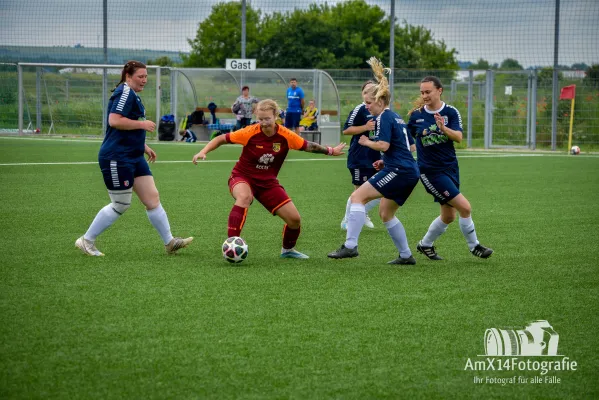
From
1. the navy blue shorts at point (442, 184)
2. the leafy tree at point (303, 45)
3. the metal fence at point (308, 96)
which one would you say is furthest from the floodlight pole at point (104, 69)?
the leafy tree at point (303, 45)

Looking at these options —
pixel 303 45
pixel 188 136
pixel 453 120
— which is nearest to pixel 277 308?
pixel 453 120


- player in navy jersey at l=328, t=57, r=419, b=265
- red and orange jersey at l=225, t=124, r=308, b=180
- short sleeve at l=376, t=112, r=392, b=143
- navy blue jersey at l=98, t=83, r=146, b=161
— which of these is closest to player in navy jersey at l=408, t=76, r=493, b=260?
player in navy jersey at l=328, t=57, r=419, b=265

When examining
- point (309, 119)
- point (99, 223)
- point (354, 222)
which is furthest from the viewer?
point (309, 119)

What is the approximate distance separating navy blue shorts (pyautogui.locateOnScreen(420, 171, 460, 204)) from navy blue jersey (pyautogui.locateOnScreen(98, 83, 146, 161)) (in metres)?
2.76

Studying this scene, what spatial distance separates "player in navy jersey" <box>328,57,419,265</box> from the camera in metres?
7.71

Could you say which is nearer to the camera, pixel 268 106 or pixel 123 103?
pixel 123 103

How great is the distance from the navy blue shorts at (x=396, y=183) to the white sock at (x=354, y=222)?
10.0 inches

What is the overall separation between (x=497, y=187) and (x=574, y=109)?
13.4 m

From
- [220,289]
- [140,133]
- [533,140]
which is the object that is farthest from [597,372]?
[533,140]

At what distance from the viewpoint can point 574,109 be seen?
1081 inches

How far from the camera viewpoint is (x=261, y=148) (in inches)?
319

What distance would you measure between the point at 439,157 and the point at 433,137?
0.69 ft

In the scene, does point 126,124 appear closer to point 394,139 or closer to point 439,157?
point 394,139

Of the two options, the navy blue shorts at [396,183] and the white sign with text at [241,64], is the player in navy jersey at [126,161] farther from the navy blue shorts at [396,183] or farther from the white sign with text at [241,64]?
the white sign with text at [241,64]
